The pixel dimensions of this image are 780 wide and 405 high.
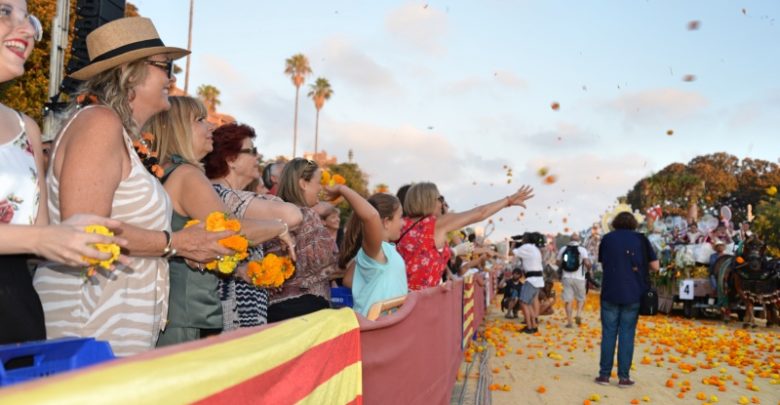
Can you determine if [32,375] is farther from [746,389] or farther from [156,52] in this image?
[746,389]

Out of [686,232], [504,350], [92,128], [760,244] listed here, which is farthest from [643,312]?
[686,232]

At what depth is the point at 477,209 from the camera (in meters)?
7.44

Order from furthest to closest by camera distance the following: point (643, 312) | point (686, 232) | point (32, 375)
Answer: point (686, 232) → point (643, 312) → point (32, 375)

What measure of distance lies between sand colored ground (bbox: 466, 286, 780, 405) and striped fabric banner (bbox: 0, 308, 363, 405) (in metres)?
5.72

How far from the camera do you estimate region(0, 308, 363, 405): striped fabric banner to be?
45.2 inches

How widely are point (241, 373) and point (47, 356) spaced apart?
0.60 metres

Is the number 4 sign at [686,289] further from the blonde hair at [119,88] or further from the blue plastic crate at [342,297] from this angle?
the blonde hair at [119,88]

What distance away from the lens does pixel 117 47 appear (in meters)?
3.04

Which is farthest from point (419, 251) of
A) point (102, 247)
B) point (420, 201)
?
point (102, 247)

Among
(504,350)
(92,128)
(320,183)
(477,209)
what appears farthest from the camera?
(504,350)

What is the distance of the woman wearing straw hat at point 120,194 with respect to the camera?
2.56 m

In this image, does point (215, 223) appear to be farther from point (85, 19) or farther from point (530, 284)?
point (530, 284)

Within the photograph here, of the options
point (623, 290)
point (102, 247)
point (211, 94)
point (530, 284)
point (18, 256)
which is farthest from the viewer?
point (211, 94)

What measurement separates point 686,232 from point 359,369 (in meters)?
21.7
